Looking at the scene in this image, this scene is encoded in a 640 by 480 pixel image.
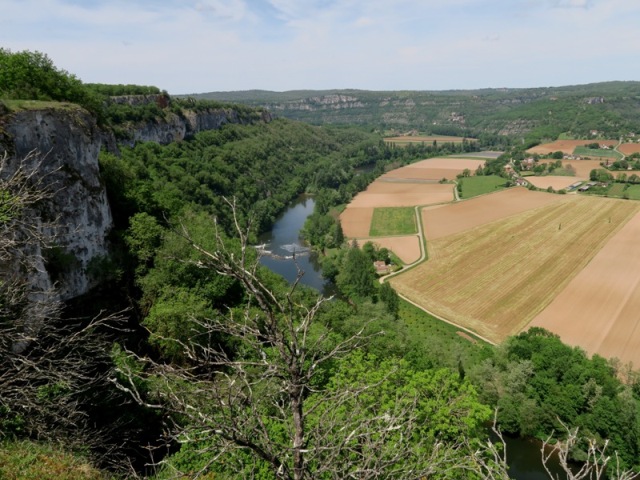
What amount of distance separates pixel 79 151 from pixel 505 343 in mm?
32452

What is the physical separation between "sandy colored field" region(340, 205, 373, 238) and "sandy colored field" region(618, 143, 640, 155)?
107780 millimetres

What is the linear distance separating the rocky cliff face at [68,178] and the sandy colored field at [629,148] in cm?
16199

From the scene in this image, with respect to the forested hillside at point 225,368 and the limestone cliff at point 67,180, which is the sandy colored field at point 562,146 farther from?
the limestone cliff at point 67,180

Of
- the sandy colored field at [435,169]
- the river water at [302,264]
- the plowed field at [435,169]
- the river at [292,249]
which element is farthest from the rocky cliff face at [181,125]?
the sandy colored field at [435,169]

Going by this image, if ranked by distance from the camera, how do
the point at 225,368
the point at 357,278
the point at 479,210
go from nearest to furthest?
the point at 225,368 < the point at 357,278 < the point at 479,210

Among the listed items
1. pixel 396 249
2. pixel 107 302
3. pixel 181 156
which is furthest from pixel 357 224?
pixel 107 302

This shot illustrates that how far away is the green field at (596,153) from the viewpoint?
13699 cm

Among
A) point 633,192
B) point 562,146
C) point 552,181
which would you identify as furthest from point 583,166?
point 562,146

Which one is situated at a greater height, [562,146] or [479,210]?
[562,146]

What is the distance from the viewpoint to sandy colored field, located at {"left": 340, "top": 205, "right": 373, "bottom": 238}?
2783 inches

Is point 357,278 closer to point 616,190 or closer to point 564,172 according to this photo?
point 616,190

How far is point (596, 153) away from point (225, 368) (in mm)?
159442

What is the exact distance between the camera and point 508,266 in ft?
177

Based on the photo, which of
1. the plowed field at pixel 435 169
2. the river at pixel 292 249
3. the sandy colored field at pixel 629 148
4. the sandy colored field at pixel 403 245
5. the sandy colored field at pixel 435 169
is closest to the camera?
the river at pixel 292 249
